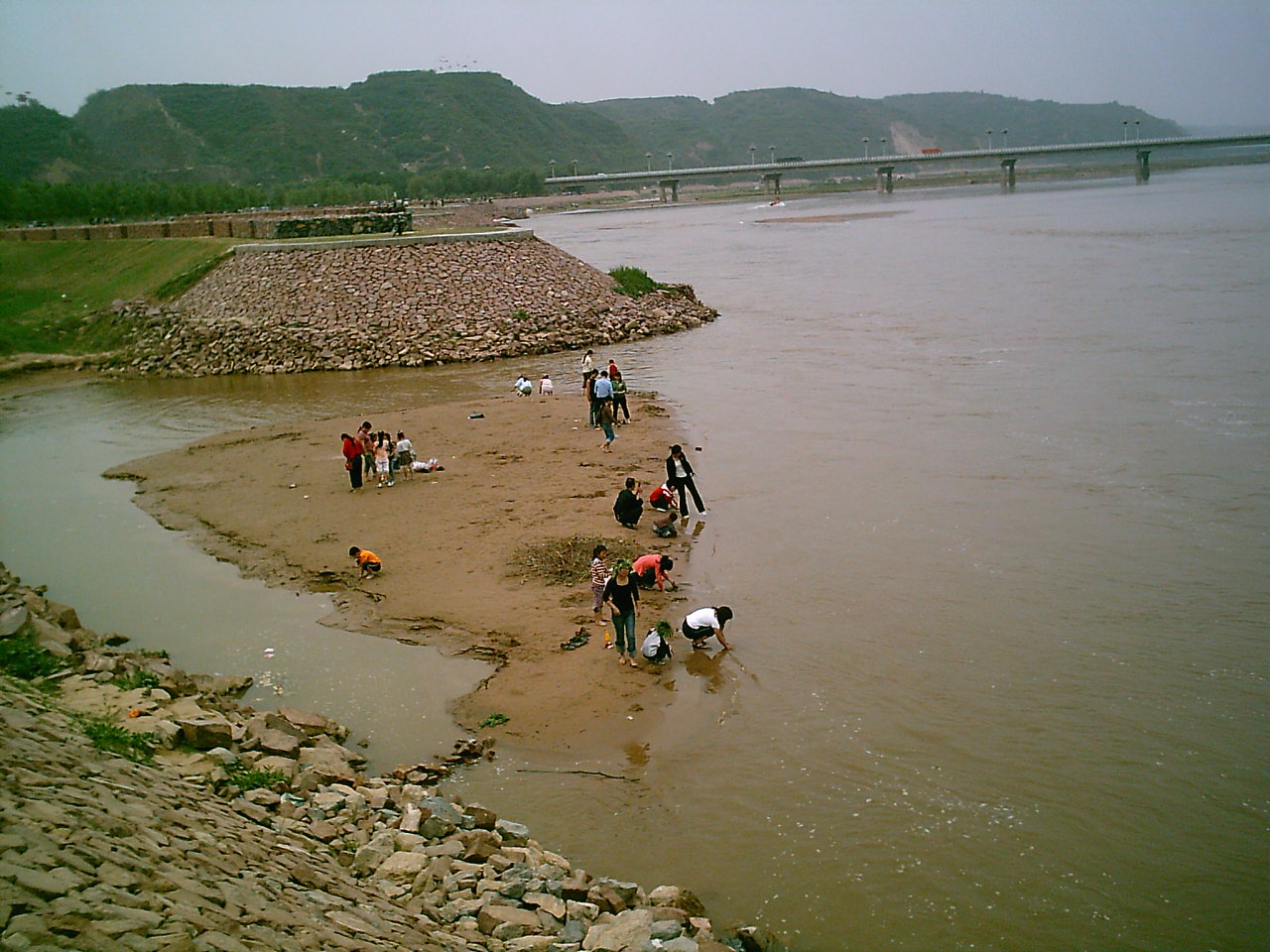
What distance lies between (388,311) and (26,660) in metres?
26.7

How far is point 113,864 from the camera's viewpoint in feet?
19.6

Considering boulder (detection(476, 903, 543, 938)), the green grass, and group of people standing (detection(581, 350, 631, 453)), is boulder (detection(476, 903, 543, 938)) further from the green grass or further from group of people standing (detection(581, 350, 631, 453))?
the green grass

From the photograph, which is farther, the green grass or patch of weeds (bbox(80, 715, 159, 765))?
the green grass

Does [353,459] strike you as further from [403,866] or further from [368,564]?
[403,866]

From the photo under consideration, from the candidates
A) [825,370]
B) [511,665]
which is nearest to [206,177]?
[825,370]

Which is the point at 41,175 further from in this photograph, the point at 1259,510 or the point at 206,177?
the point at 1259,510

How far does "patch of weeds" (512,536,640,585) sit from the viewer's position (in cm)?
1388

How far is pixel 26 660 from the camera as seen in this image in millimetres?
10539

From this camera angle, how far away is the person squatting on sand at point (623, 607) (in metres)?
11.2

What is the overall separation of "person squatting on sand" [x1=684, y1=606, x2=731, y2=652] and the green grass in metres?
34.0

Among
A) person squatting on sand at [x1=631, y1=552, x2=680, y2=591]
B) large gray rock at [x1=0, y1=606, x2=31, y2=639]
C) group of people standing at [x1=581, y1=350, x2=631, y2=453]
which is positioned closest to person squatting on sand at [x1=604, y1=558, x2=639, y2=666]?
person squatting on sand at [x1=631, y1=552, x2=680, y2=591]

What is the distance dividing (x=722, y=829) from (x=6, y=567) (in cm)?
1252

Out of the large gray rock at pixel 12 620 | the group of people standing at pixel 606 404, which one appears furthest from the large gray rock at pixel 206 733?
the group of people standing at pixel 606 404

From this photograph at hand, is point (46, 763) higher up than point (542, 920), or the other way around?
point (46, 763)
